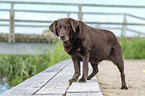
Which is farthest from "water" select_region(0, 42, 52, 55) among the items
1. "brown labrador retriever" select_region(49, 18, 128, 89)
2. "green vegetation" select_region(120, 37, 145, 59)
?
"brown labrador retriever" select_region(49, 18, 128, 89)

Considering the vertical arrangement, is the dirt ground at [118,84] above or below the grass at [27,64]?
above

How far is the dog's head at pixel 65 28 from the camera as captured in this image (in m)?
→ 2.46

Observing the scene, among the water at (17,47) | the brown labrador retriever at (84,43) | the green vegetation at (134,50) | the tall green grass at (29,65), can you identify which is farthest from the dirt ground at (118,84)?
the water at (17,47)

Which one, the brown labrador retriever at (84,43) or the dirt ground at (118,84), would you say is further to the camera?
the dirt ground at (118,84)

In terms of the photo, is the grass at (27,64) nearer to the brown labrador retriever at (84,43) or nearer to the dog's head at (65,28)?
the brown labrador retriever at (84,43)

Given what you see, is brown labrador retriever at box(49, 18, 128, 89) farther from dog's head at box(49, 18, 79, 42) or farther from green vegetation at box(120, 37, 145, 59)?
green vegetation at box(120, 37, 145, 59)

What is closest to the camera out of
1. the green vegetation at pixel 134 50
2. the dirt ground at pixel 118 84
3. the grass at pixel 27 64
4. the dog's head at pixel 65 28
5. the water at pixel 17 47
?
the dog's head at pixel 65 28

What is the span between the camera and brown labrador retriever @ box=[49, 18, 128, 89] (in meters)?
2.54

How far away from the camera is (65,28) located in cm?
251

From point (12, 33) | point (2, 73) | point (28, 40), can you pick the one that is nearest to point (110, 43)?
point (2, 73)

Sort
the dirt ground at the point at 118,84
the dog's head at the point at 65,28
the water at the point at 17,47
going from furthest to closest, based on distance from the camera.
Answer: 1. the water at the point at 17,47
2. the dirt ground at the point at 118,84
3. the dog's head at the point at 65,28

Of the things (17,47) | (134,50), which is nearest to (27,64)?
(17,47)

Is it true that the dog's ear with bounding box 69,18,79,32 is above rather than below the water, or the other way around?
above

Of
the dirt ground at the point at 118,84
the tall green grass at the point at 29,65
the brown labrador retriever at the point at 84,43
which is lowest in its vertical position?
the tall green grass at the point at 29,65
